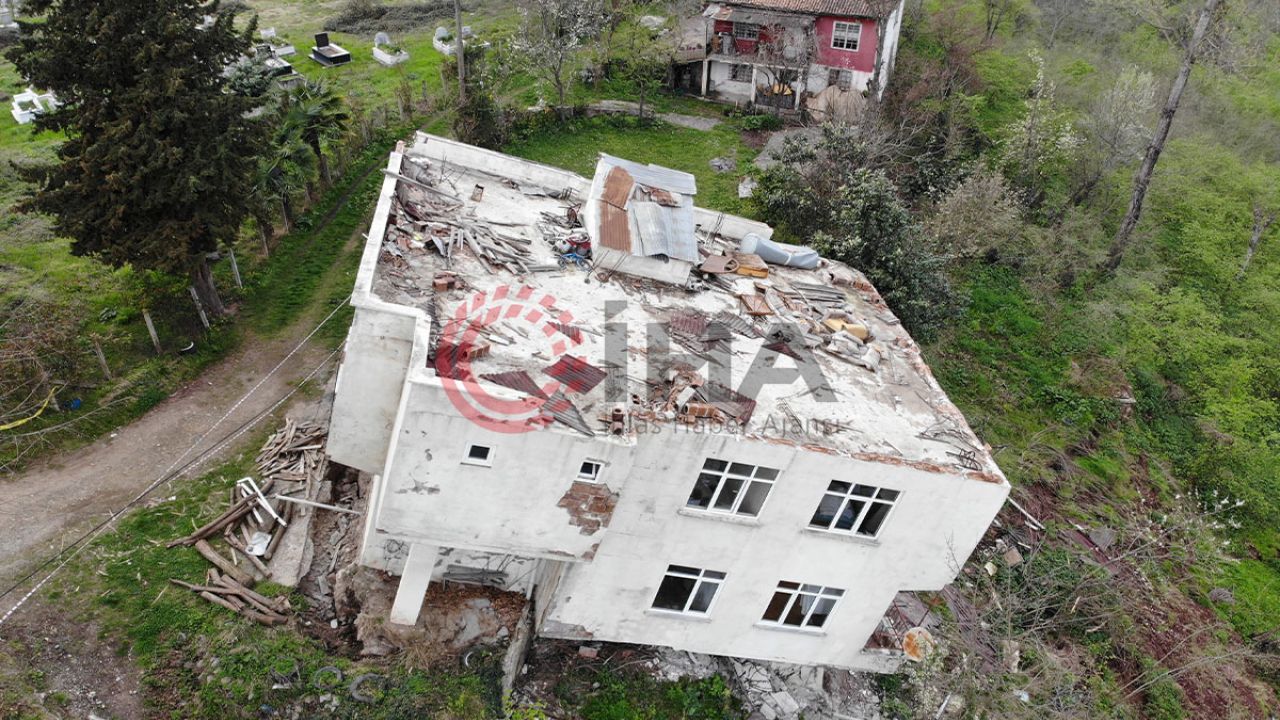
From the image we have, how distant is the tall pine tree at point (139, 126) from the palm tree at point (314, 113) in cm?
541

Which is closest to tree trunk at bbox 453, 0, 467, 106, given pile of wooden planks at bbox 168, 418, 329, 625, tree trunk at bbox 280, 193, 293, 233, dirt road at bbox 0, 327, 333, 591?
tree trunk at bbox 280, 193, 293, 233

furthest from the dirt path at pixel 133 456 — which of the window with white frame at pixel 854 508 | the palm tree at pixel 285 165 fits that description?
the window with white frame at pixel 854 508

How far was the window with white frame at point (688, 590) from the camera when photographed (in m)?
17.2

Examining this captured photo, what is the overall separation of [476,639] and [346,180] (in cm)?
2455

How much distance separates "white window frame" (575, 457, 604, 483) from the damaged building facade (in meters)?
0.04

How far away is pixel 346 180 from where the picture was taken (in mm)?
36156

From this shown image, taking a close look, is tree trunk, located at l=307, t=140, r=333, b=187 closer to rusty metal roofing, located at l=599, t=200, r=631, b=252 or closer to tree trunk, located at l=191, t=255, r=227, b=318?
tree trunk, located at l=191, t=255, r=227, b=318

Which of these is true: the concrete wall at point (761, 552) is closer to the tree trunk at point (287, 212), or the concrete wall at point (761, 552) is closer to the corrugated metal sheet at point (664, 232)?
the corrugated metal sheet at point (664, 232)

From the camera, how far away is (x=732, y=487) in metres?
15.9

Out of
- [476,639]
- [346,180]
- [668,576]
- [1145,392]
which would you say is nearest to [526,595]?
[476,639]

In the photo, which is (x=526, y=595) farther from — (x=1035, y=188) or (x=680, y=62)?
(x=680, y=62)

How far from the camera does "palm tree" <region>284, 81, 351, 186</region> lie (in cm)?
2982

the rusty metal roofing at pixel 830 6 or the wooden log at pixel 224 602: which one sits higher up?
the rusty metal roofing at pixel 830 6

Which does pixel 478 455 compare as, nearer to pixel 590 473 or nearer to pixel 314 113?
pixel 590 473
